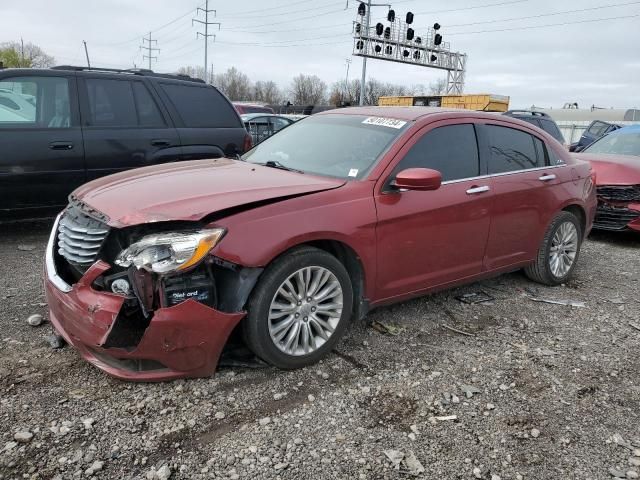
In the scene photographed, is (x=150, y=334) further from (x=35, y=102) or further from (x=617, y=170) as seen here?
(x=617, y=170)

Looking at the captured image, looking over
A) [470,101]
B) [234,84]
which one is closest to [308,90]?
[234,84]

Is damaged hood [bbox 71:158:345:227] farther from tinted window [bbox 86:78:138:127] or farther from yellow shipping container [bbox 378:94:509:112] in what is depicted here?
yellow shipping container [bbox 378:94:509:112]

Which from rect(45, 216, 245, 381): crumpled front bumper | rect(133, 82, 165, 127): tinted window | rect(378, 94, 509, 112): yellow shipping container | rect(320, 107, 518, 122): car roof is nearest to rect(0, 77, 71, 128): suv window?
rect(133, 82, 165, 127): tinted window

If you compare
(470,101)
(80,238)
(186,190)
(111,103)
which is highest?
(470,101)

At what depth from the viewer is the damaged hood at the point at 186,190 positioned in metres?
2.98

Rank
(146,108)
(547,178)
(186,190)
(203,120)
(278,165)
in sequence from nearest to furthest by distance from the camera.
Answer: (186,190), (278,165), (547,178), (146,108), (203,120)

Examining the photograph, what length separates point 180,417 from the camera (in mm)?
2838

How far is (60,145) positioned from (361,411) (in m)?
4.34

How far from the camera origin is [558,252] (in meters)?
5.25

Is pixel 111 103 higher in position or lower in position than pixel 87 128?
higher

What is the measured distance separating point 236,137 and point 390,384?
439 cm

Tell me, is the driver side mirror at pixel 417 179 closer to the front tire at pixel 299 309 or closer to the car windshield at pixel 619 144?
the front tire at pixel 299 309

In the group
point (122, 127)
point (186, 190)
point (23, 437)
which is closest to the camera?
point (23, 437)

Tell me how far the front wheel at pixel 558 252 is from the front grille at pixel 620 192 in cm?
230
